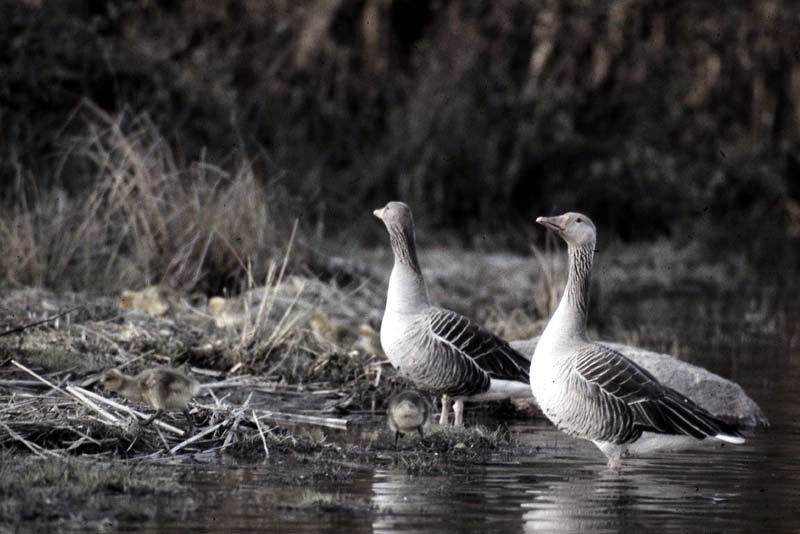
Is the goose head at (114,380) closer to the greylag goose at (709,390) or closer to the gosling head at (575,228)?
the gosling head at (575,228)

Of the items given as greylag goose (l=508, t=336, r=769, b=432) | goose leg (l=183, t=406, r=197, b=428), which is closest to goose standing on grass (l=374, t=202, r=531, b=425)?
greylag goose (l=508, t=336, r=769, b=432)

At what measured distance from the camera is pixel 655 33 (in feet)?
104

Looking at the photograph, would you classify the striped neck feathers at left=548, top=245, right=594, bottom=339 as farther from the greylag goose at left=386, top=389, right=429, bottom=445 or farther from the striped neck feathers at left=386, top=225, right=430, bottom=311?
the striped neck feathers at left=386, top=225, right=430, bottom=311

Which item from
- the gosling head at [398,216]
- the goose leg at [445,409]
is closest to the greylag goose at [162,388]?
the goose leg at [445,409]

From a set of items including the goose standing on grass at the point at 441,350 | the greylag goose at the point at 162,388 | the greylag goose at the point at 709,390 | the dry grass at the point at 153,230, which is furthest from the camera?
the dry grass at the point at 153,230

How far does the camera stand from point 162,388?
887 cm

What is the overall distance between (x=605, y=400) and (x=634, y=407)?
0.62 feet

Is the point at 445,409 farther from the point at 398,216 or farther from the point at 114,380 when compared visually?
the point at 114,380

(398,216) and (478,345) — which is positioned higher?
(398,216)

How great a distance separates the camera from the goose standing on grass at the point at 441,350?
10.0 m

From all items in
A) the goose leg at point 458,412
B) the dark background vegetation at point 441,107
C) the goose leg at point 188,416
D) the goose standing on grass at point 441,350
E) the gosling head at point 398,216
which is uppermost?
the dark background vegetation at point 441,107

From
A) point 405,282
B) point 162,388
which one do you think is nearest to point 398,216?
point 405,282

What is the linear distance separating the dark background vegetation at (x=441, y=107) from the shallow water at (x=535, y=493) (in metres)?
6.81

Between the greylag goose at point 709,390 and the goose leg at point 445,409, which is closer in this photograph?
the goose leg at point 445,409
